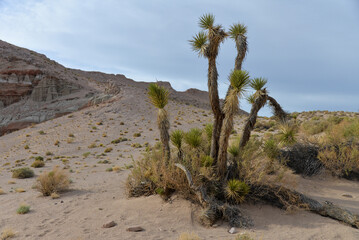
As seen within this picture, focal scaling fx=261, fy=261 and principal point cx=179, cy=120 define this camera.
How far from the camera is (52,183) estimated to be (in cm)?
1060

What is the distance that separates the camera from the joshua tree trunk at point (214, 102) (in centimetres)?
788

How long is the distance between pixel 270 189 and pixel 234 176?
3.57ft

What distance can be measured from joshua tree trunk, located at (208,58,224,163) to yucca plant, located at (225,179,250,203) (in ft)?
4.13

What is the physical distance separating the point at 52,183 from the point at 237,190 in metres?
7.63

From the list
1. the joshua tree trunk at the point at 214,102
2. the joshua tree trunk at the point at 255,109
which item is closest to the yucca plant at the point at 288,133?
the joshua tree trunk at the point at 255,109

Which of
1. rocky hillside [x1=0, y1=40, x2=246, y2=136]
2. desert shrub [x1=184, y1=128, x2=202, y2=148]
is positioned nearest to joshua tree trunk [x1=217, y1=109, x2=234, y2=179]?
desert shrub [x1=184, y1=128, x2=202, y2=148]

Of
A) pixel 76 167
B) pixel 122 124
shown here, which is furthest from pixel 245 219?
pixel 122 124

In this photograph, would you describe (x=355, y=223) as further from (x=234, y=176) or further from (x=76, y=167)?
(x=76, y=167)

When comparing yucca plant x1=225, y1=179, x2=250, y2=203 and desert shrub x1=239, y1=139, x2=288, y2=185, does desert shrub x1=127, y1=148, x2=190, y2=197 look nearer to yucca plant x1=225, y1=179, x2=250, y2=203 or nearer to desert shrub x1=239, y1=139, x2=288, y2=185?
yucca plant x1=225, y1=179, x2=250, y2=203

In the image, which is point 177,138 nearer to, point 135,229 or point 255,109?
point 255,109

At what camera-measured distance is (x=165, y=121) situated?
8531 mm

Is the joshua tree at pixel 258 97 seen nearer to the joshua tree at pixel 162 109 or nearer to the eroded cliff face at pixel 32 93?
the joshua tree at pixel 162 109

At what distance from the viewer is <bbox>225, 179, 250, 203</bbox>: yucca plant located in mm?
7062

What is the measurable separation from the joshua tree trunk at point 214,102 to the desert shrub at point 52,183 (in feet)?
21.7
